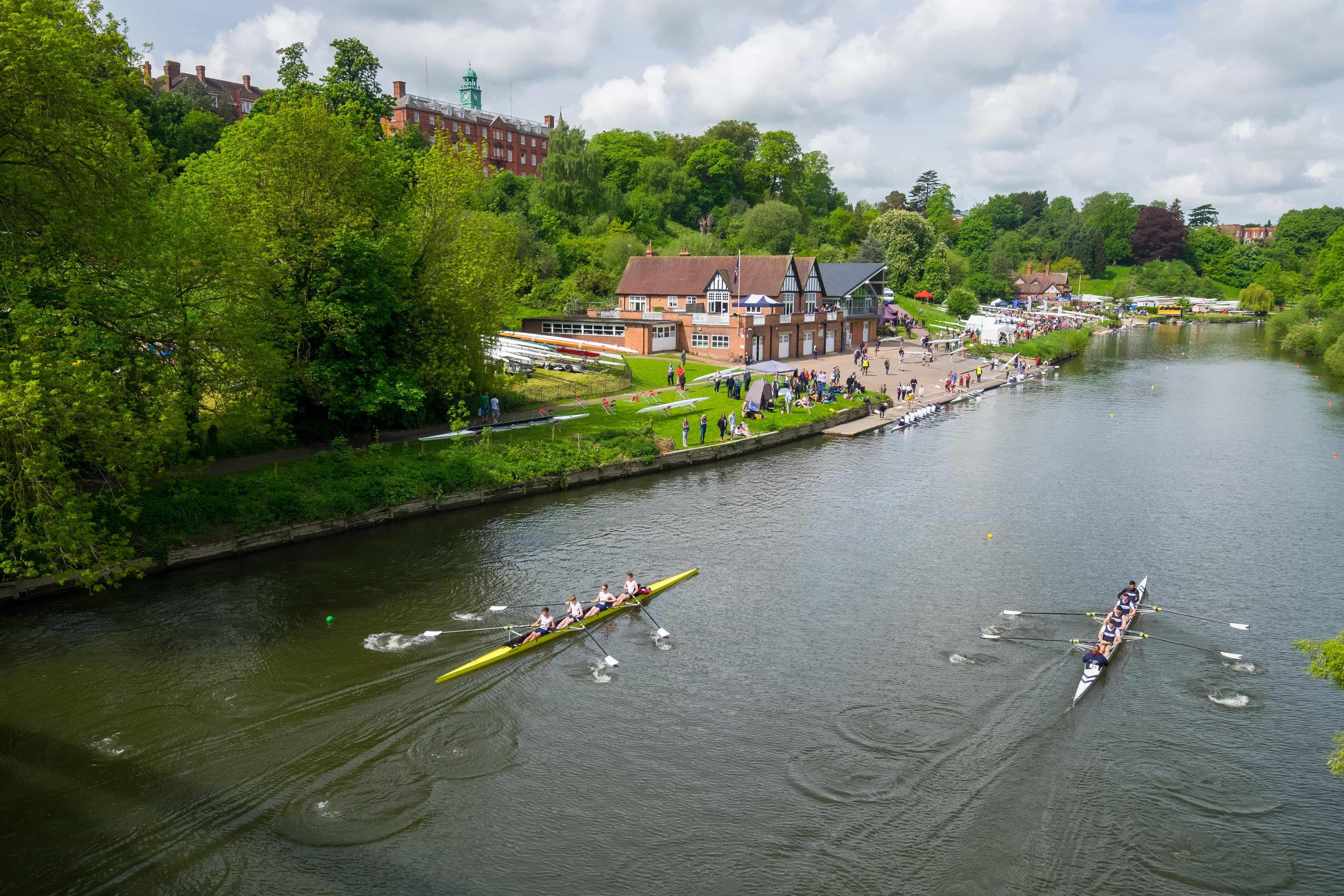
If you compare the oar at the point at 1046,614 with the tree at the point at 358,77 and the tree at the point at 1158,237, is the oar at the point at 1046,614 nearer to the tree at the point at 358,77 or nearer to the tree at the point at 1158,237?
the tree at the point at 358,77

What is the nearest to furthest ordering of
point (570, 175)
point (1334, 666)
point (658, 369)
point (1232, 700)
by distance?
point (1334, 666) → point (1232, 700) → point (658, 369) → point (570, 175)

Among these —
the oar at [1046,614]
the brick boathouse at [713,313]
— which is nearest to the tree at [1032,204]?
the brick boathouse at [713,313]

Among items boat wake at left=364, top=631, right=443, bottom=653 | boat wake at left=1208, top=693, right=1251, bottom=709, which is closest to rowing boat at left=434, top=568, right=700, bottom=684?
boat wake at left=364, top=631, right=443, bottom=653

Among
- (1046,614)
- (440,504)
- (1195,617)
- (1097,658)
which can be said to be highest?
(440,504)

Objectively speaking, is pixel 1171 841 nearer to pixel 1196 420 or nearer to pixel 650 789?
pixel 650 789

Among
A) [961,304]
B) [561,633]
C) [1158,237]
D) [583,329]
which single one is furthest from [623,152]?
[1158,237]

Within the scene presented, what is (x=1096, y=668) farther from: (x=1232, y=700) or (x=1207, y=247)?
(x=1207, y=247)
